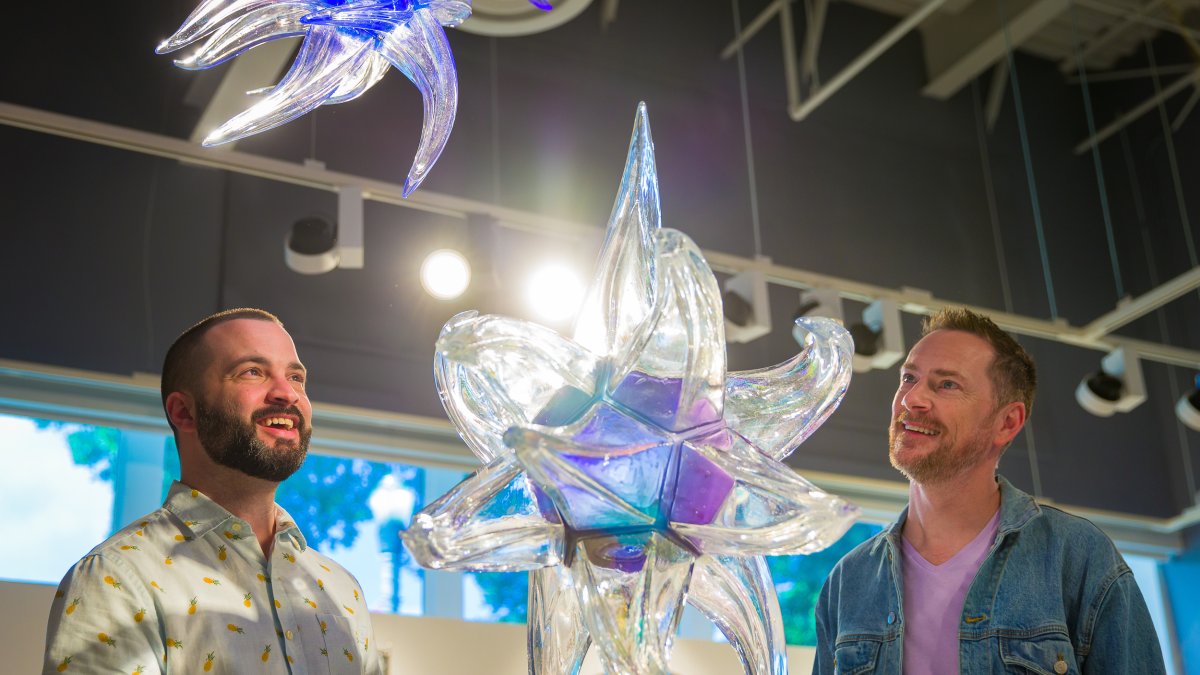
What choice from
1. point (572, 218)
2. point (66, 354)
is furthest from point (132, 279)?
point (572, 218)

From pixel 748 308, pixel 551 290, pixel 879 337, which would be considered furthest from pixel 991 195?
pixel 551 290

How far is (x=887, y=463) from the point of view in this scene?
6.32 meters

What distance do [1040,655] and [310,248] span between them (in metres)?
3.17

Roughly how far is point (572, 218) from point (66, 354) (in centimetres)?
210

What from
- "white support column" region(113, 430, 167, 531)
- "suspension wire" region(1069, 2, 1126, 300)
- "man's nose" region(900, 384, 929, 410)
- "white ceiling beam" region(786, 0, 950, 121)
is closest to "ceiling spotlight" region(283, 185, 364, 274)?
"white support column" region(113, 430, 167, 531)

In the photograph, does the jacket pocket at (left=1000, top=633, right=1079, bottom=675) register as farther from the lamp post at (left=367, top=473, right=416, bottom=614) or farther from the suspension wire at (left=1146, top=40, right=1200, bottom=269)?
the suspension wire at (left=1146, top=40, right=1200, bottom=269)

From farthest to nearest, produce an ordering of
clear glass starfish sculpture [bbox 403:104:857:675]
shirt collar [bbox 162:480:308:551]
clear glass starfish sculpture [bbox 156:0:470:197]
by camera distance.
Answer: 1. shirt collar [bbox 162:480:308:551]
2. clear glass starfish sculpture [bbox 156:0:470:197]
3. clear glass starfish sculpture [bbox 403:104:857:675]

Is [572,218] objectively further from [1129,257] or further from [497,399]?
[497,399]

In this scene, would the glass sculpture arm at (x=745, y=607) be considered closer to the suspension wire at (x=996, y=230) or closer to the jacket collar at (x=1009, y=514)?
the jacket collar at (x=1009, y=514)

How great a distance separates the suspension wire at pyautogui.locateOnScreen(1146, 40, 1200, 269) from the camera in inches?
275

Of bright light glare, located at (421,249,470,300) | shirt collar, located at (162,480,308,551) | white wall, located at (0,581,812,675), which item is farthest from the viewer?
bright light glare, located at (421,249,470,300)

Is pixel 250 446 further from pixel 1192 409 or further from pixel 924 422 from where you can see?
pixel 1192 409

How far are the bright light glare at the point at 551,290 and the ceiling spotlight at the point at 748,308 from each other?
63cm

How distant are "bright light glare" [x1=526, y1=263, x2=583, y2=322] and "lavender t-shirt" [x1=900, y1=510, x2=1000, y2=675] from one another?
9.06 feet
